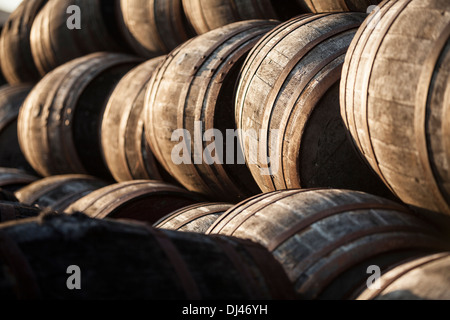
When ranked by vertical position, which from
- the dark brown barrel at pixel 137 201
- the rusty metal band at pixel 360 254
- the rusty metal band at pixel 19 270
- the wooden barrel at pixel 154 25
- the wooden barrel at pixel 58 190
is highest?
the wooden barrel at pixel 154 25

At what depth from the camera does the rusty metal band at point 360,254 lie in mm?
2297

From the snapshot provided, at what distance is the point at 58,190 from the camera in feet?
16.8

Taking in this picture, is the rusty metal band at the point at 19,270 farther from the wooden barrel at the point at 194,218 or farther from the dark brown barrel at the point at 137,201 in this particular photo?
the dark brown barrel at the point at 137,201

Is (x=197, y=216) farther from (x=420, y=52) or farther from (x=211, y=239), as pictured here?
(x=420, y=52)

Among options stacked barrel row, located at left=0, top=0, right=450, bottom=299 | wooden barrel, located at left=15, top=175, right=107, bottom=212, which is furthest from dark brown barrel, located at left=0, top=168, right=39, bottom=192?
wooden barrel, located at left=15, top=175, right=107, bottom=212

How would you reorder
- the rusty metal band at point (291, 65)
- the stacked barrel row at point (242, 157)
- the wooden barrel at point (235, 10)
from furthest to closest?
the wooden barrel at point (235, 10), the rusty metal band at point (291, 65), the stacked barrel row at point (242, 157)

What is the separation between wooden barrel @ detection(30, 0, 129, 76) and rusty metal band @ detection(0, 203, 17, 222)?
3723 mm

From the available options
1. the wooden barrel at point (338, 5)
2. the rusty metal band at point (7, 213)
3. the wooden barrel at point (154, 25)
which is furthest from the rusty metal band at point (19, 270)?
the wooden barrel at point (154, 25)

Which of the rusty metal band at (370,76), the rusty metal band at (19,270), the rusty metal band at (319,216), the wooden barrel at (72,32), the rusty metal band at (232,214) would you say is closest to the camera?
the rusty metal band at (19,270)

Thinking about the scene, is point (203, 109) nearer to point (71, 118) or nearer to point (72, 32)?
point (71, 118)

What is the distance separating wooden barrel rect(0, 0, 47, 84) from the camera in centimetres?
711

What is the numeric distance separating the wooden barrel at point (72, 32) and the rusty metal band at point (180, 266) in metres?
4.72

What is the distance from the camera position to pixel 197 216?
140 inches

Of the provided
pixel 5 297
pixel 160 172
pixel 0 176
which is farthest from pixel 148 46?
pixel 5 297
